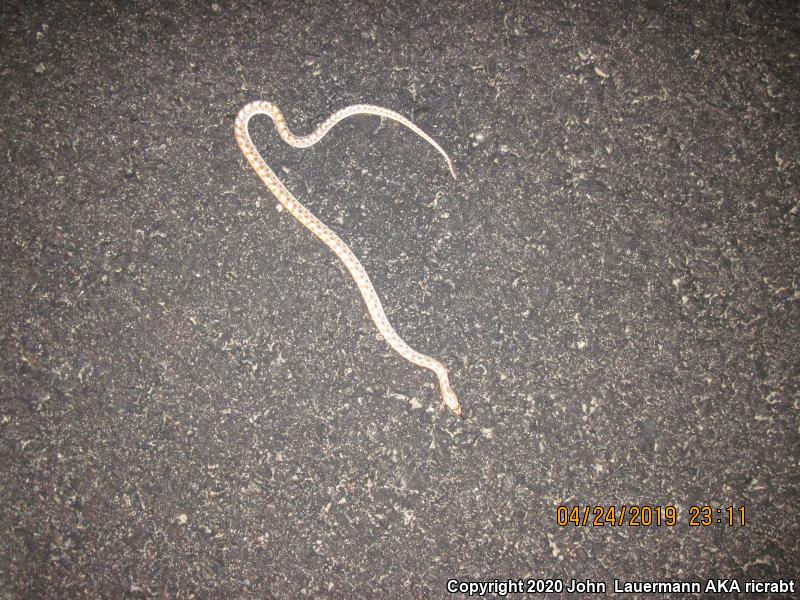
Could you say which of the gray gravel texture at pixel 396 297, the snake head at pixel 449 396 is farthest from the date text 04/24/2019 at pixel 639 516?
the snake head at pixel 449 396

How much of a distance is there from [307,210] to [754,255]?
77.6 inches

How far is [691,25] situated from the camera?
6.49ft

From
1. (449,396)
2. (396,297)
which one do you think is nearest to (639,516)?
(449,396)

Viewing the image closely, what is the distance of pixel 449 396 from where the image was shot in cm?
189

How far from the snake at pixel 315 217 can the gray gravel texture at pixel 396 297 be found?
4 centimetres

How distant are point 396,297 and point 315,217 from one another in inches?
19.6

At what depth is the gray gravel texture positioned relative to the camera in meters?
1.92

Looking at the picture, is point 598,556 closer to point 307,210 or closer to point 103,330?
point 307,210

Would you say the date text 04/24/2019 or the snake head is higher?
the snake head

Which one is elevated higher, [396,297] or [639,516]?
[396,297]

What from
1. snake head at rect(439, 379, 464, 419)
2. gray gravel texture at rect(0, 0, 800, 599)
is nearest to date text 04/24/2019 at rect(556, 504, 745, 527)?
gray gravel texture at rect(0, 0, 800, 599)

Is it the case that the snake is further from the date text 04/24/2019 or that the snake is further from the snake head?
the date text 04/24/2019

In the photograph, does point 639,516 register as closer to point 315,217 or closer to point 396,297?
point 396,297

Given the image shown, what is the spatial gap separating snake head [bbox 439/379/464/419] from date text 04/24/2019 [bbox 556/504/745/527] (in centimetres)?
62
